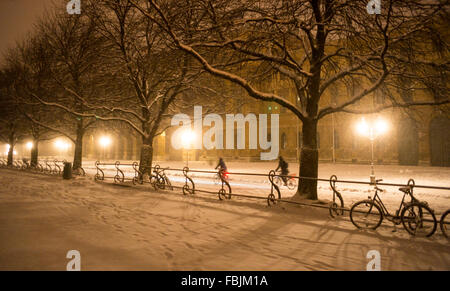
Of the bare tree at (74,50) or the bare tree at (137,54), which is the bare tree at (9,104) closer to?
the bare tree at (74,50)

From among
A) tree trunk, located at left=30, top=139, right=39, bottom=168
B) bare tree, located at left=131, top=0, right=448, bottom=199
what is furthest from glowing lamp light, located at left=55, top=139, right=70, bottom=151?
bare tree, located at left=131, top=0, right=448, bottom=199

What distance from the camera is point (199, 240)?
5840 millimetres

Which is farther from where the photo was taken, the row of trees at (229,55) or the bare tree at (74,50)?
the bare tree at (74,50)

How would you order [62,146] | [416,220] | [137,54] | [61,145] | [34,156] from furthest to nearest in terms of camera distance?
[62,146] → [61,145] → [34,156] → [137,54] → [416,220]

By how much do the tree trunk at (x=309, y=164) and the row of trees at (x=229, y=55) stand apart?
35 millimetres

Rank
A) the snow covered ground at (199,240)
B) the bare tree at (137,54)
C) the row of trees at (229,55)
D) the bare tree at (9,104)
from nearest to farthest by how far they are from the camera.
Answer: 1. the snow covered ground at (199,240)
2. the row of trees at (229,55)
3. the bare tree at (137,54)
4. the bare tree at (9,104)

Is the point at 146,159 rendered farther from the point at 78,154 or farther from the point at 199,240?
the point at 199,240

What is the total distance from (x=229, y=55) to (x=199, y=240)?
9505mm

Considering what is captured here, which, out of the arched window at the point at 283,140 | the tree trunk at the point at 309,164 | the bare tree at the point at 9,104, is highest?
the bare tree at the point at 9,104

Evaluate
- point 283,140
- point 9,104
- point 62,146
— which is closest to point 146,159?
point 9,104

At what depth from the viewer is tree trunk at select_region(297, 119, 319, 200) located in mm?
9656

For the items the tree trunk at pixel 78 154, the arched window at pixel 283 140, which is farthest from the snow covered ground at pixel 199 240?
the arched window at pixel 283 140

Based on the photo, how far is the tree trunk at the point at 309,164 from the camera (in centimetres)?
966
